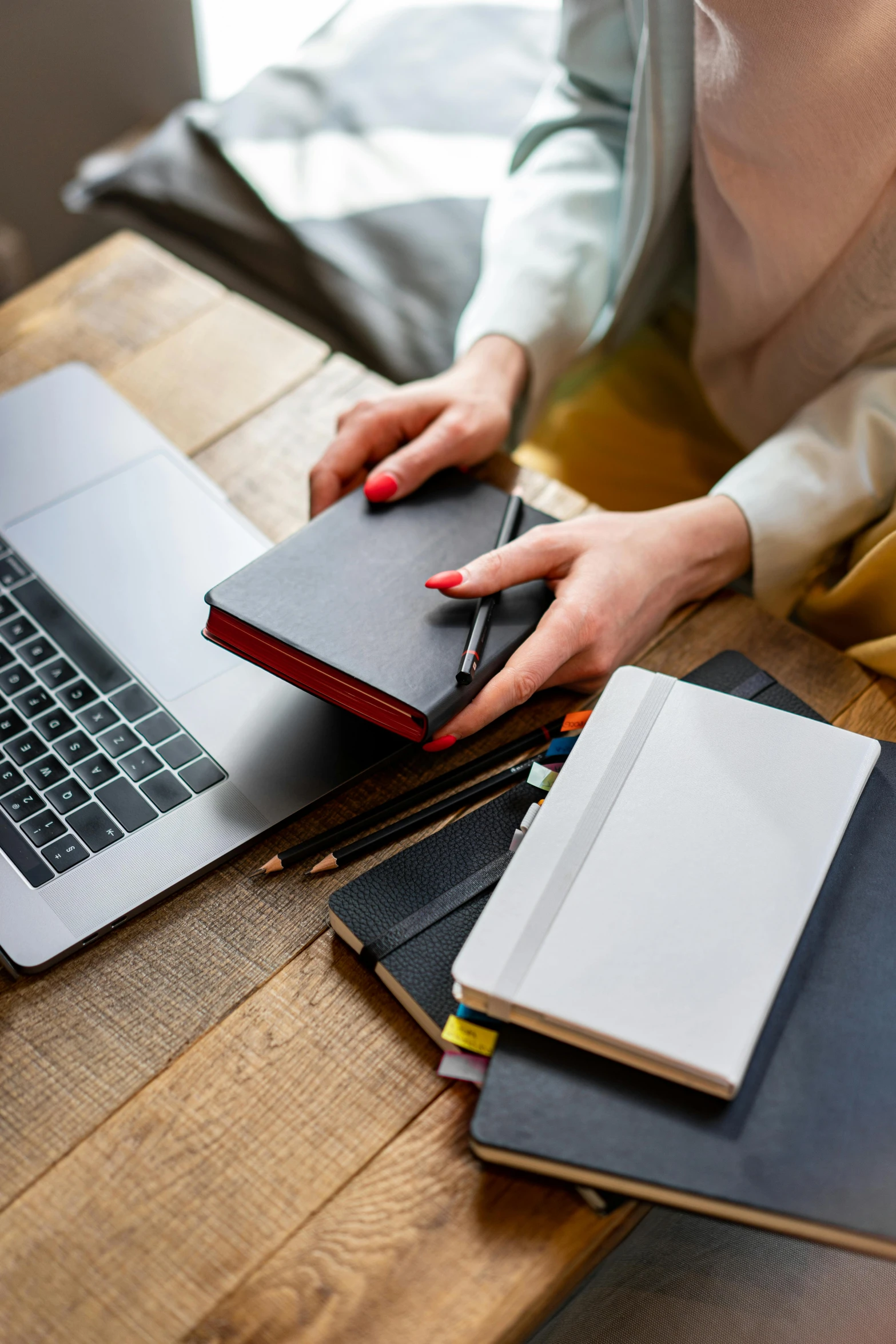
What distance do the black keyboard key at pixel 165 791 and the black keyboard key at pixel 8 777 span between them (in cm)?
7

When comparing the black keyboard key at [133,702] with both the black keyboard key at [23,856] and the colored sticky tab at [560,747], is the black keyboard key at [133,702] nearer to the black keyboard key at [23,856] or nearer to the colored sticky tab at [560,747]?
the black keyboard key at [23,856]

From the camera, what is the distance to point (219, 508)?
69 cm

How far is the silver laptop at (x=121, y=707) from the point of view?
20.4 inches

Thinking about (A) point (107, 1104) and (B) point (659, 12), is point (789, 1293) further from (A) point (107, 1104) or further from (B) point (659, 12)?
(B) point (659, 12)

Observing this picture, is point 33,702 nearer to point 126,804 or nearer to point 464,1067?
point 126,804

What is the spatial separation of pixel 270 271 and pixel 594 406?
0.37 meters

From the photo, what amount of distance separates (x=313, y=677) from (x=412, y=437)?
0.24m

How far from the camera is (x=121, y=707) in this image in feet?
1.90

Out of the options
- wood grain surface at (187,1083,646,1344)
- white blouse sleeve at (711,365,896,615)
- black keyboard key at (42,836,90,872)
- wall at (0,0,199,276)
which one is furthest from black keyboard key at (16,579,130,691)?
wall at (0,0,199,276)

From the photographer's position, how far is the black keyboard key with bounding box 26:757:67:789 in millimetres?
543

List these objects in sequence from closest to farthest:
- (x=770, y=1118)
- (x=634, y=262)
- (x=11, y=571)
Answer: (x=770, y=1118), (x=11, y=571), (x=634, y=262)

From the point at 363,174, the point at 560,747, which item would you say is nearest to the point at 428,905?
the point at 560,747

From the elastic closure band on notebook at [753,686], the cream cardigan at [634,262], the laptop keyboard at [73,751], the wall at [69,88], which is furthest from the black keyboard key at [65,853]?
the wall at [69,88]

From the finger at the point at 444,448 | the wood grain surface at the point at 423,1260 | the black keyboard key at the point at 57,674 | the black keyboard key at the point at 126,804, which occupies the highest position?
the finger at the point at 444,448
